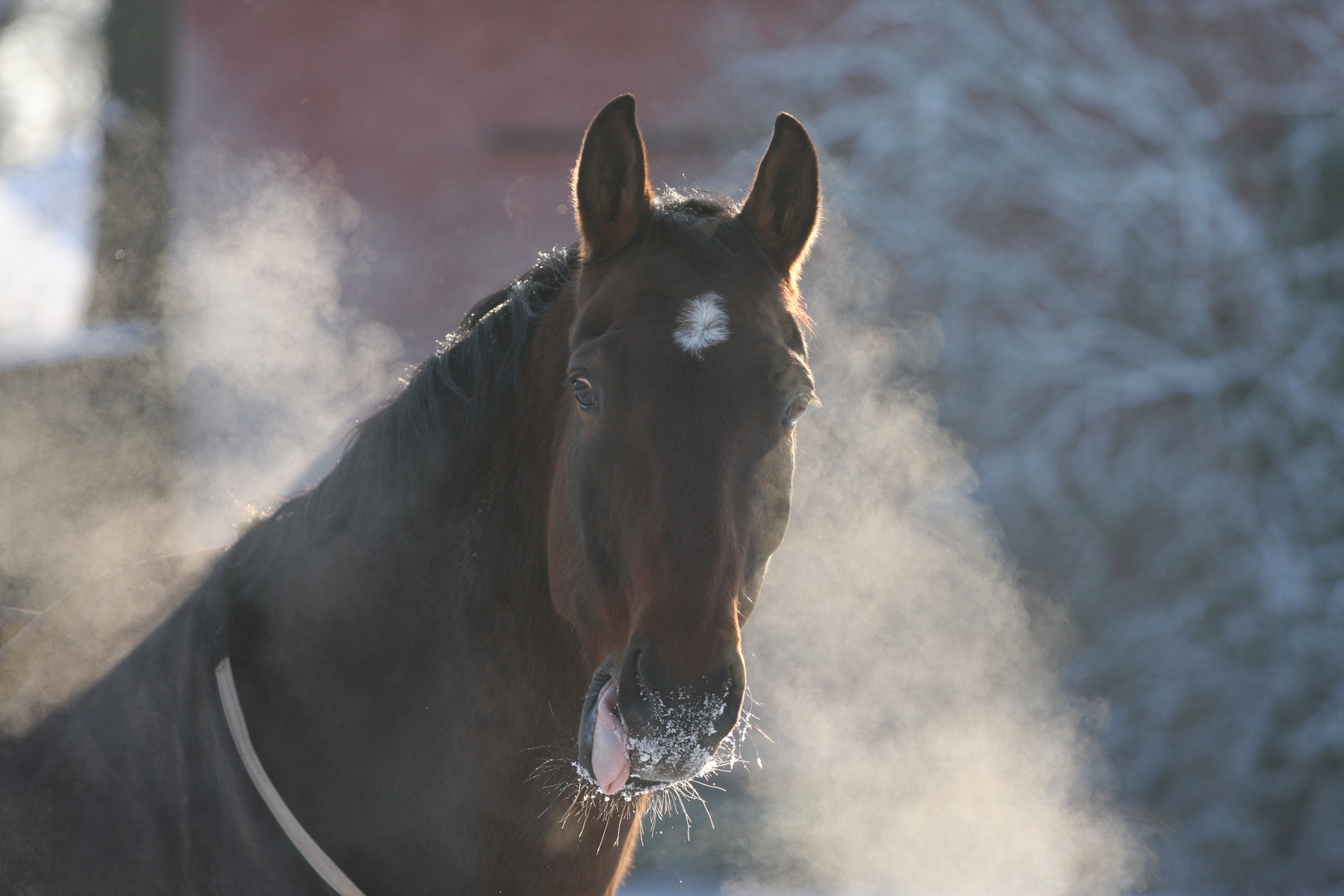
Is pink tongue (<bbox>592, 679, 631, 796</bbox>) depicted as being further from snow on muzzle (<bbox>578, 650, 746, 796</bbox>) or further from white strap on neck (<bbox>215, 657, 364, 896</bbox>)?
white strap on neck (<bbox>215, 657, 364, 896</bbox>)

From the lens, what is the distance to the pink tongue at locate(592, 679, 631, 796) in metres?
1.11

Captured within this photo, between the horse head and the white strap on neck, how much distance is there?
16.4 inches

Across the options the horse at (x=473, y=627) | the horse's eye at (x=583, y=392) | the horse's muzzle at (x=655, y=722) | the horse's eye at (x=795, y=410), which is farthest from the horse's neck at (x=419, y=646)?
the horse's eye at (x=795, y=410)

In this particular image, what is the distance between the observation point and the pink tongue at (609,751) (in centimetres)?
111

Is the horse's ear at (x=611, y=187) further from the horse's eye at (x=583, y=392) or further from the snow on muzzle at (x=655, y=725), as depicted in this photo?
the snow on muzzle at (x=655, y=725)

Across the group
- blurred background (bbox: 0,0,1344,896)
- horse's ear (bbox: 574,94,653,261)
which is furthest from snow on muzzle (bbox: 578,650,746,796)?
blurred background (bbox: 0,0,1344,896)

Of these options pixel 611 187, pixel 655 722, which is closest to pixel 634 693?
pixel 655 722

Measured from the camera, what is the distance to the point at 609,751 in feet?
3.64

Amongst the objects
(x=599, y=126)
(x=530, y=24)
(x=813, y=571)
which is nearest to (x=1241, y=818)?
(x=813, y=571)

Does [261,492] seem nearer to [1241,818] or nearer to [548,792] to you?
[548,792]

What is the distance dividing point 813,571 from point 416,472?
3467 millimetres

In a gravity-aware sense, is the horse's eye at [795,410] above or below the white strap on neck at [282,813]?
above

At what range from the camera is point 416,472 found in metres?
1.43

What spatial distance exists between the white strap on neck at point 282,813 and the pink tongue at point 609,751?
43 centimetres
